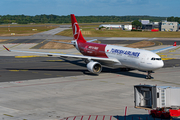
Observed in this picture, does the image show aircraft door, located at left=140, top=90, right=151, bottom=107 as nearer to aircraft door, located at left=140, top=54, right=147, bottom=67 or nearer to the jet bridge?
the jet bridge

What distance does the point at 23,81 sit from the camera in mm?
41438

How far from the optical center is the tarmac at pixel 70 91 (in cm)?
2577

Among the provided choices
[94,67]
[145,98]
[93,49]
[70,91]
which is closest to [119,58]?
[94,67]

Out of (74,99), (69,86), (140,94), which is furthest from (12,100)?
(140,94)

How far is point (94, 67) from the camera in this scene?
153 ft

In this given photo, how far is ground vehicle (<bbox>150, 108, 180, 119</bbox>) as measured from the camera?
73.3 feet

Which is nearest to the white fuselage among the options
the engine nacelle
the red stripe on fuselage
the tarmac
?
the red stripe on fuselage

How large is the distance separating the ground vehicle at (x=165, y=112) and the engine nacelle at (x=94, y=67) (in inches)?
885

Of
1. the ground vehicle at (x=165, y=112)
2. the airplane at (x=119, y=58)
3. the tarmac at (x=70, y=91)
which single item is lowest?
the tarmac at (x=70, y=91)

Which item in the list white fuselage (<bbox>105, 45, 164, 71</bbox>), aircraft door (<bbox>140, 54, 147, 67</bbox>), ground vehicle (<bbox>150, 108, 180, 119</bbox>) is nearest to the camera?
ground vehicle (<bbox>150, 108, 180, 119</bbox>)

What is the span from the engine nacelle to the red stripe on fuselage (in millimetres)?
3221

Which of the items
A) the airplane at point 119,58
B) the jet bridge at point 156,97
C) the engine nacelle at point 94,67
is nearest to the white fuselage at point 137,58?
the airplane at point 119,58

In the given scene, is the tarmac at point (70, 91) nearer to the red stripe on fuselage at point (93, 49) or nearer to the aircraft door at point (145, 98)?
the aircraft door at point (145, 98)

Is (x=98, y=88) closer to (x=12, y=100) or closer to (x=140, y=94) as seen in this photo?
(x=12, y=100)
